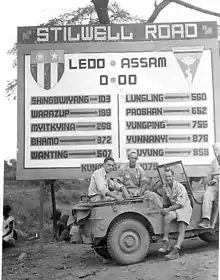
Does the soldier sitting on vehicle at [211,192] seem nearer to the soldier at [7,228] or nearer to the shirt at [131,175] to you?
the shirt at [131,175]

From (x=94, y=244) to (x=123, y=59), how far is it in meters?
0.96

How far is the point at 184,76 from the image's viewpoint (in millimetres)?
2311

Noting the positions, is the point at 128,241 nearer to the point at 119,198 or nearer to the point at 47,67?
the point at 119,198

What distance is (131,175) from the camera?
2262mm

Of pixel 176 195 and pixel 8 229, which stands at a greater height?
pixel 176 195

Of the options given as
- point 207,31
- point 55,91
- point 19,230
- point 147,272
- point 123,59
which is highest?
point 207,31

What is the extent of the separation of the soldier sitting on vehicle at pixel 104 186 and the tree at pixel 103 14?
2.33ft

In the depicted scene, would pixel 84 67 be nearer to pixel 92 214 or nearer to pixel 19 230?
pixel 92 214

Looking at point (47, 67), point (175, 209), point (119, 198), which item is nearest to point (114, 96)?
point (47, 67)

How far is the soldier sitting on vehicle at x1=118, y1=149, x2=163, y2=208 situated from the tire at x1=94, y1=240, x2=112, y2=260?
288mm

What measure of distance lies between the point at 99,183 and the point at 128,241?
0.32m

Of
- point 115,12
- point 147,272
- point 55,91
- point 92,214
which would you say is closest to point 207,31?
point 115,12

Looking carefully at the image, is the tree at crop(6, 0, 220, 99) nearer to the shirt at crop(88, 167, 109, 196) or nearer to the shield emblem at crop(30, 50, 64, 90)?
the shield emblem at crop(30, 50, 64, 90)

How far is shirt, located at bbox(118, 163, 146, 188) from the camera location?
2.26 metres
